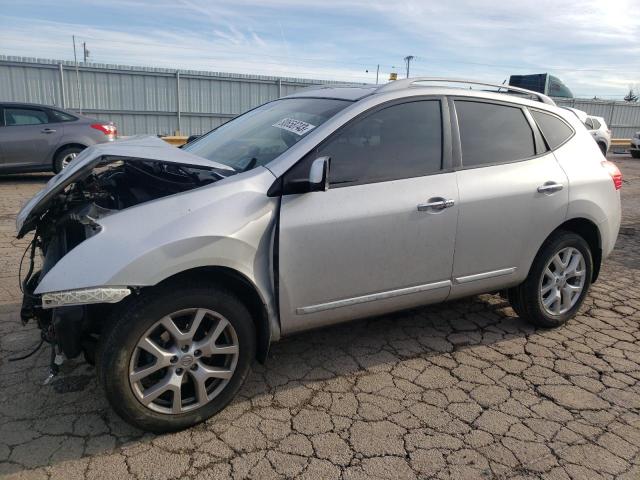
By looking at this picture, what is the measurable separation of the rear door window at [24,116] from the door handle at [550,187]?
32.0ft

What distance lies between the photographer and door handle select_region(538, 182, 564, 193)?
12.4 ft

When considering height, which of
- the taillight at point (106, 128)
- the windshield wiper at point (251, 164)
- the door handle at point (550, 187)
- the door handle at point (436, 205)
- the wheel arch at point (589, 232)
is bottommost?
the wheel arch at point (589, 232)

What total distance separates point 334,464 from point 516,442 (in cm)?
98

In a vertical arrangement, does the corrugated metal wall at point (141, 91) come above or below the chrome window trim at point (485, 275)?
above

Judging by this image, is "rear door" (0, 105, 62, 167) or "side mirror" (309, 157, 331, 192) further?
"rear door" (0, 105, 62, 167)

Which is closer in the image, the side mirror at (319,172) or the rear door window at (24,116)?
the side mirror at (319,172)

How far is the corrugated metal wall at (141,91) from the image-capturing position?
47.6 ft

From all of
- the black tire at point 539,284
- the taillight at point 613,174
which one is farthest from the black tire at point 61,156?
the taillight at point 613,174

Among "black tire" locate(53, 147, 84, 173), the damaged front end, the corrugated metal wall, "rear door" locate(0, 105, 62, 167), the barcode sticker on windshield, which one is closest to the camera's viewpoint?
the damaged front end

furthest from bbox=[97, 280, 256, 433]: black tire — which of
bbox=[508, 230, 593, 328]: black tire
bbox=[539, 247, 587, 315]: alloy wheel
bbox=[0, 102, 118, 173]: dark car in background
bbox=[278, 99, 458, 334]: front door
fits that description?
bbox=[0, 102, 118, 173]: dark car in background

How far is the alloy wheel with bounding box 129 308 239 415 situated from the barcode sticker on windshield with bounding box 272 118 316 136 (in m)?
1.23

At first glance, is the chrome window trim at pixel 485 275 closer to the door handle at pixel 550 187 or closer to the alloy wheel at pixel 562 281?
the alloy wheel at pixel 562 281

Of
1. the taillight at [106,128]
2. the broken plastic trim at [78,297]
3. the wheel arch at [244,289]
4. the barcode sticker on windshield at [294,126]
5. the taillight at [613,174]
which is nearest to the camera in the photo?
the broken plastic trim at [78,297]

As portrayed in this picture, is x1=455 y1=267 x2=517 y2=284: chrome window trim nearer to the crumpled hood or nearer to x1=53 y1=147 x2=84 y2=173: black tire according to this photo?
the crumpled hood
